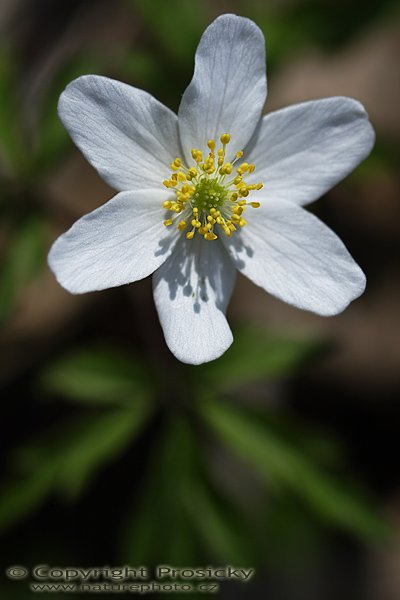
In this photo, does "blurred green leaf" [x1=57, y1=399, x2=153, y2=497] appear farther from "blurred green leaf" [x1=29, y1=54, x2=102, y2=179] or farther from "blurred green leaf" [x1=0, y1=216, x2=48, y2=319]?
"blurred green leaf" [x1=29, y1=54, x2=102, y2=179]

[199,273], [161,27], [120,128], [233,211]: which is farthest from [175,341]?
[161,27]

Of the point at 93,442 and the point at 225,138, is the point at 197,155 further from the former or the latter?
the point at 93,442

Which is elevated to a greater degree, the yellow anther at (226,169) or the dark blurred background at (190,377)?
the yellow anther at (226,169)

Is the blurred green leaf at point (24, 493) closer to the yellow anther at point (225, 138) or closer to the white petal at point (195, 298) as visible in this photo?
the white petal at point (195, 298)

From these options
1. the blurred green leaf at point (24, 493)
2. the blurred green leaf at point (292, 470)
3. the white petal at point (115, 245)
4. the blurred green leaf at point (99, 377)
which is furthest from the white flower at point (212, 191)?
the blurred green leaf at point (24, 493)

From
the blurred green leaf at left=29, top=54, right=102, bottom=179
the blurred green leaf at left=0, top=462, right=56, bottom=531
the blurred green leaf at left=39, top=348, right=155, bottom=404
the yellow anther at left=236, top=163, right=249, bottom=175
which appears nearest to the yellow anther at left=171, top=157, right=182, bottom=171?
the yellow anther at left=236, top=163, right=249, bottom=175

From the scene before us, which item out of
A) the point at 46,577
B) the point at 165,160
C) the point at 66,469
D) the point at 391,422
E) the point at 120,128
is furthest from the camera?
the point at 391,422

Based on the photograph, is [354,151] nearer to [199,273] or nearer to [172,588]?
[199,273]
